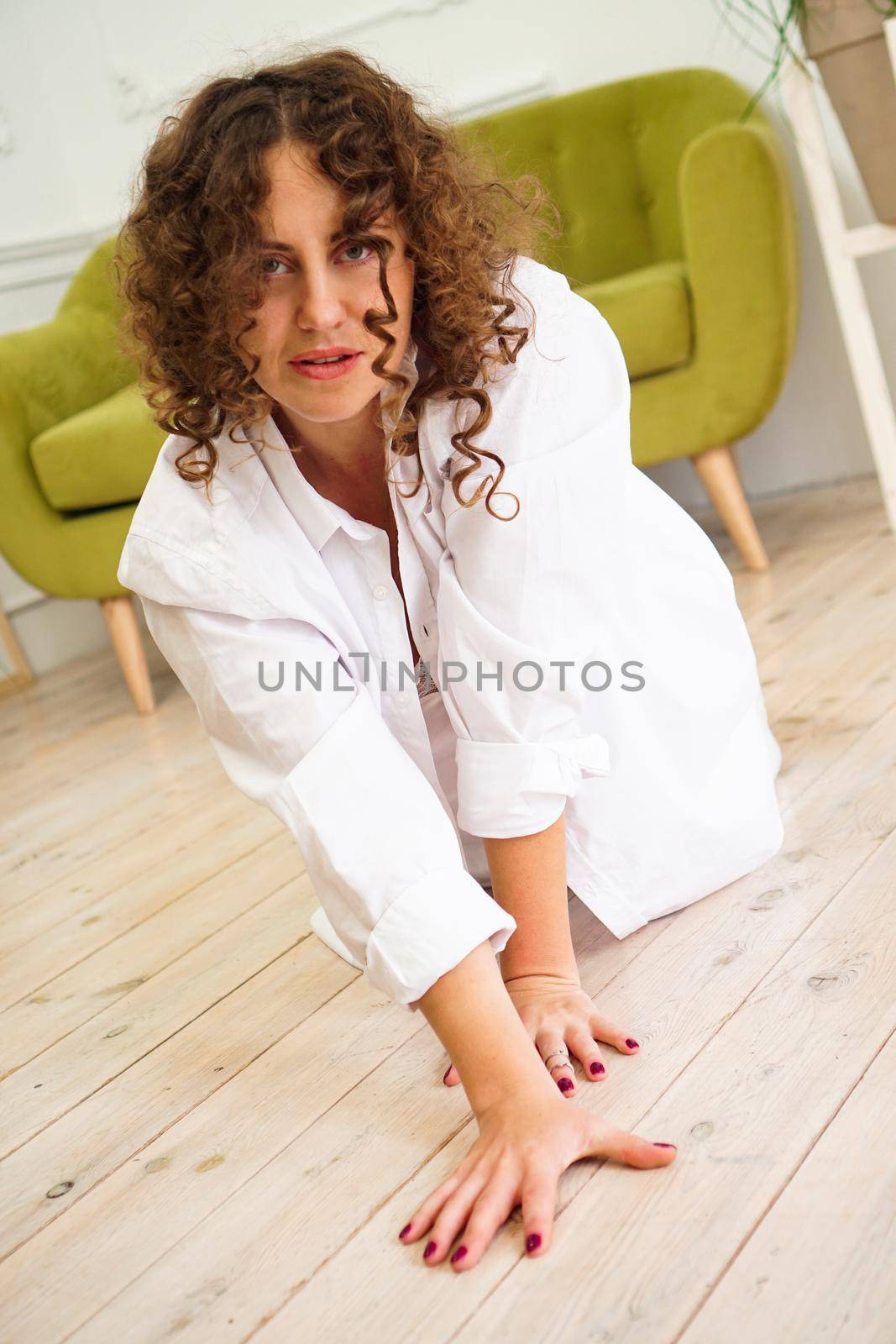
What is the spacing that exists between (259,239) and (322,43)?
163cm

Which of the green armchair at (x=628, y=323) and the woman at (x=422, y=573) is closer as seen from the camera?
the woman at (x=422, y=573)

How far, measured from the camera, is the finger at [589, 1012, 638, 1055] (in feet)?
3.11

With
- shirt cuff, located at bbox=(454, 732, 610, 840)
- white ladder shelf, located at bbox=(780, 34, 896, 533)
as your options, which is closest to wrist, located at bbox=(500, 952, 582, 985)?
shirt cuff, located at bbox=(454, 732, 610, 840)

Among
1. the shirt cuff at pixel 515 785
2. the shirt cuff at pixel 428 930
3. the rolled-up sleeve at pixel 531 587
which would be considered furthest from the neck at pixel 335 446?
the shirt cuff at pixel 428 930

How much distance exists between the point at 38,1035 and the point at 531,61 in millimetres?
2169

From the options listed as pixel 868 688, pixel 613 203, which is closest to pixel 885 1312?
pixel 868 688

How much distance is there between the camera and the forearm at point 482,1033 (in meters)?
0.85

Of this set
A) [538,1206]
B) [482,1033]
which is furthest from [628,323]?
[538,1206]

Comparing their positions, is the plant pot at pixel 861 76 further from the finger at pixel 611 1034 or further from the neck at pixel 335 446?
Result: the finger at pixel 611 1034

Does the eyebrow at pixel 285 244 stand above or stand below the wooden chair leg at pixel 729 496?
above

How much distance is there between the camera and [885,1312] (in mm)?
647

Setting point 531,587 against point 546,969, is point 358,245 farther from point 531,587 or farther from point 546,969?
point 546,969

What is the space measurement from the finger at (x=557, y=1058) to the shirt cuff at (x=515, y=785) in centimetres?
15

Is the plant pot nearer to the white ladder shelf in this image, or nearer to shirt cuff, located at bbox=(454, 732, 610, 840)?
the white ladder shelf
